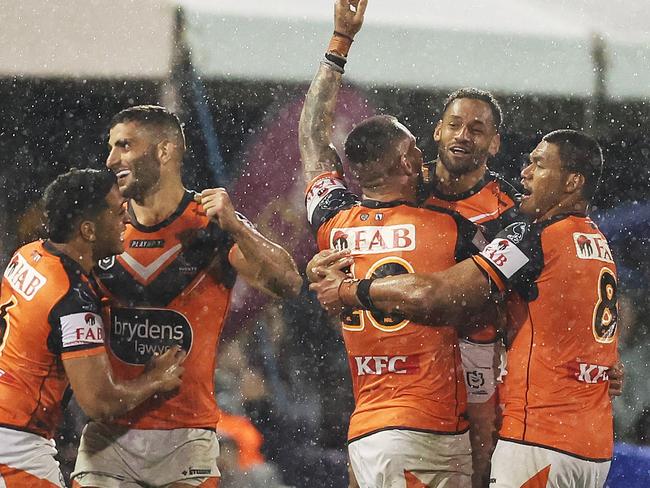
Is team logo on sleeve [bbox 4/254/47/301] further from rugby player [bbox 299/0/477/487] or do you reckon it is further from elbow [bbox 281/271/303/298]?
rugby player [bbox 299/0/477/487]

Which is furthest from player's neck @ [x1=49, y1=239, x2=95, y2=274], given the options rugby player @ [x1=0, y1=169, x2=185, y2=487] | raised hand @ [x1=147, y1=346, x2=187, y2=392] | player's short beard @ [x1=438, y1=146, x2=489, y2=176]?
player's short beard @ [x1=438, y1=146, x2=489, y2=176]

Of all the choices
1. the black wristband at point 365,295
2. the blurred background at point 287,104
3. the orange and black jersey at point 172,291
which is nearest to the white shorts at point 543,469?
the black wristband at point 365,295

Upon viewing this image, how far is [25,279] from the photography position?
1744mm

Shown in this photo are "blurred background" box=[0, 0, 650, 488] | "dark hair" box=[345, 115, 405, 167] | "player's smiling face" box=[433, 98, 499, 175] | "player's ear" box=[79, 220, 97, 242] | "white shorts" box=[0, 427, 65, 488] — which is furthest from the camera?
"blurred background" box=[0, 0, 650, 488]

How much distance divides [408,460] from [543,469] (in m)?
0.27

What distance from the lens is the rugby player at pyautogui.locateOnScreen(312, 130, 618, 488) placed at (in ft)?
5.71

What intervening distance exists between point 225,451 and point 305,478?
39 cm

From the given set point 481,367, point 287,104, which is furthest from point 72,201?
point 287,104

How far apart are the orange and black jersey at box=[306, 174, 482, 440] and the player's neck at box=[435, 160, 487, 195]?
0.13 metres

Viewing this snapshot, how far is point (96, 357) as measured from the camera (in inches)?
68.5

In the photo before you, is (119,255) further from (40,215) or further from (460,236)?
(40,215)

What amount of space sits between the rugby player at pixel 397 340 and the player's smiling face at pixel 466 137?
113mm

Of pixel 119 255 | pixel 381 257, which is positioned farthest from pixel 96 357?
pixel 381 257

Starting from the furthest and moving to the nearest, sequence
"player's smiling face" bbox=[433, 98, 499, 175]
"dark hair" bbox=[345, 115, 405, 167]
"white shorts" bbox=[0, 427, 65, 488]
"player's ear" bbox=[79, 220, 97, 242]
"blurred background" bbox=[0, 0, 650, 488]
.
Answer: "blurred background" bbox=[0, 0, 650, 488] < "player's smiling face" bbox=[433, 98, 499, 175] < "dark hair" bbox=[345, 115, 405, 167] < "player's ear" bbox=[79, 220, 97, 242] < "white shorts" bbox=[0, 427, 65, 488]
